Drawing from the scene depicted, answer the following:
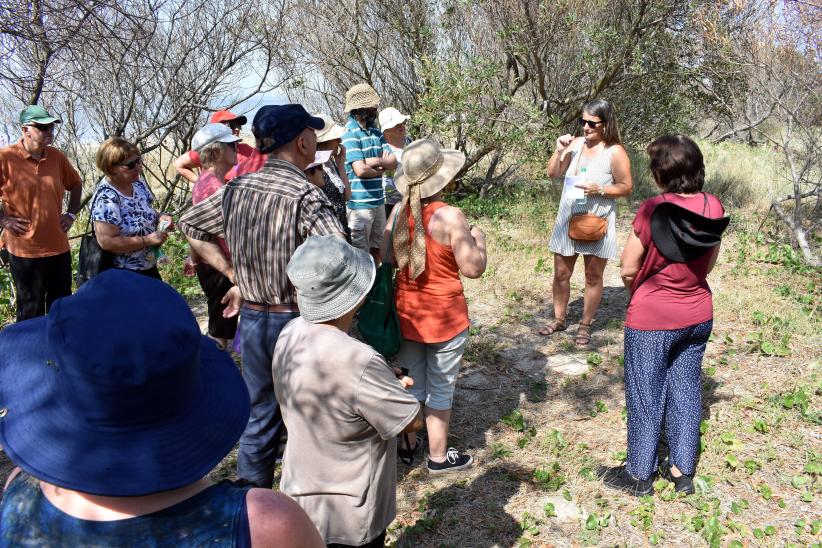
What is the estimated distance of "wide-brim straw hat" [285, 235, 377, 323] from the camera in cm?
223

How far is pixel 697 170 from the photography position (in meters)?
3.15

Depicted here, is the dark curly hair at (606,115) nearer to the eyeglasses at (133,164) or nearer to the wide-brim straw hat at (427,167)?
the wide-brim straw hat at (427,167)

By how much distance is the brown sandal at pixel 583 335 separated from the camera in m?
5.38

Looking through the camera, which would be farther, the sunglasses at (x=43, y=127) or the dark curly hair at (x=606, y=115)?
the dark curly hair at (x=606, y=115)

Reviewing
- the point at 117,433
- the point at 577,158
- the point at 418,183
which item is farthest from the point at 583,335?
the point at 117,433

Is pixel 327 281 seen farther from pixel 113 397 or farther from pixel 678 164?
pixel 678 164

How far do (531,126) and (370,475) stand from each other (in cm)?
793

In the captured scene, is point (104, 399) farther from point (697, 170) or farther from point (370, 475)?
point (697, 170)

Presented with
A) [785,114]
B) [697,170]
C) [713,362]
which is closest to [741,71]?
[785,114]

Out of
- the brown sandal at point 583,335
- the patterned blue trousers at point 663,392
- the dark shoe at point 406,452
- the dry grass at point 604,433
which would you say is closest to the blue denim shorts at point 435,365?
the dark shoe at point 406,452

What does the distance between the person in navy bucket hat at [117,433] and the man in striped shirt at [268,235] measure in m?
1.70

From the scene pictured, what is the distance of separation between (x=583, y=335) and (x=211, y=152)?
3271 mm

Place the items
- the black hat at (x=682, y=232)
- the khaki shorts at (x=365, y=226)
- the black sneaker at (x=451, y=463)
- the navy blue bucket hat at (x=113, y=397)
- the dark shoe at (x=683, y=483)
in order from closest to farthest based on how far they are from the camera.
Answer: the navy blue bucket hat at (x=113, y=397) → the black hat at (x=682, y=232) → the dark shoe at (x=683, y=483) → the black sneaker at (x=451, y=463) → the khaki shorts at (x=365, y=226)

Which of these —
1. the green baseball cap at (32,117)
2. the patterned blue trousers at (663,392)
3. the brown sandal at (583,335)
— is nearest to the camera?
the patterned blue trousers at (663,392)
